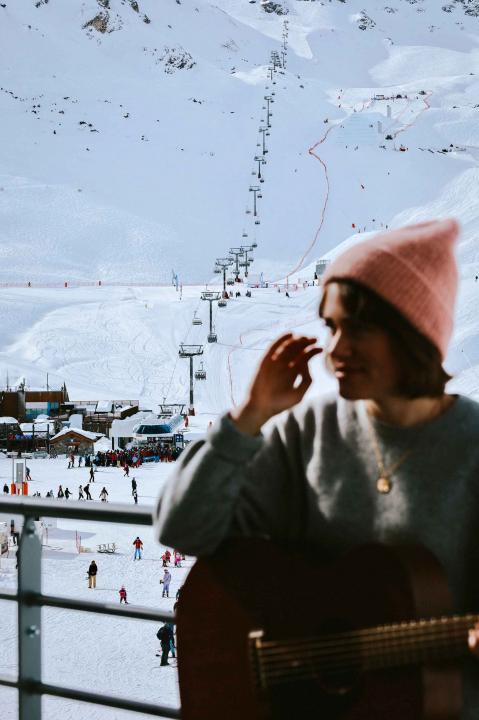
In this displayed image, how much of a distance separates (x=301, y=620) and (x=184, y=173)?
5144cm

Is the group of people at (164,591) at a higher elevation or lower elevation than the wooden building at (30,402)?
lower

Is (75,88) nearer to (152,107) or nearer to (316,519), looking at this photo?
(152,107)

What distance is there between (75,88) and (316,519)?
67.4 m

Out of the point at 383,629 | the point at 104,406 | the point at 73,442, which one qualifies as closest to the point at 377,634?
the point at 383,629

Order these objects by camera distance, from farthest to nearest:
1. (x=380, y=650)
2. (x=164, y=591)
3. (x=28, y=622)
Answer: (x=164, y=591)
(x=28, y=622)
(x=380, y=650)

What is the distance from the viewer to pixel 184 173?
51219 millimetres

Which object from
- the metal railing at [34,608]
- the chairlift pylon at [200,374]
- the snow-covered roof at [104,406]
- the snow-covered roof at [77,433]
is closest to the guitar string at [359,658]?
the metal railing at [34,608]

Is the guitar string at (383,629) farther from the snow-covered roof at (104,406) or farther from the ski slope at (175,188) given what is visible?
the snow-covered roof at (104,406)

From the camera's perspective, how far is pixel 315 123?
53.6 m

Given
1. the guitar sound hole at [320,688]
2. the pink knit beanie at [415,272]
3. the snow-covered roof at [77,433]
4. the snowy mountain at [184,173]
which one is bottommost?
the guitar sound hole at [320,688]

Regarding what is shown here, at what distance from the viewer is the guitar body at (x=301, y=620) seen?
758mm

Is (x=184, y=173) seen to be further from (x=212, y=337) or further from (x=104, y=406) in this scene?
(x=104, y=406)

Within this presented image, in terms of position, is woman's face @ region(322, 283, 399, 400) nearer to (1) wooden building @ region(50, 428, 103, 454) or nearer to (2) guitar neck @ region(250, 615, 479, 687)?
(2) guitar neck @ region(250, 615, 479, 687)

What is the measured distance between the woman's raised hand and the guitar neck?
0.18m
